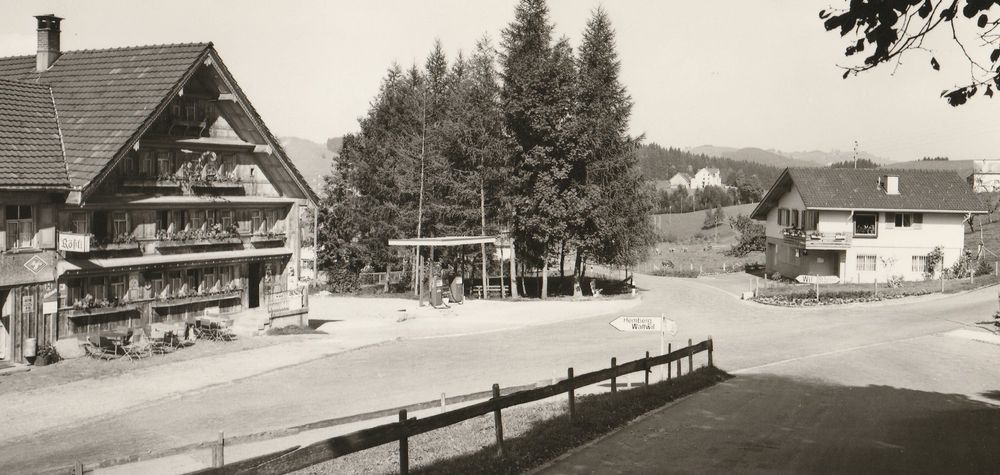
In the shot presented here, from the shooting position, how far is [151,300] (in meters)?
27.5

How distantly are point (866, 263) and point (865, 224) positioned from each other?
2759mm

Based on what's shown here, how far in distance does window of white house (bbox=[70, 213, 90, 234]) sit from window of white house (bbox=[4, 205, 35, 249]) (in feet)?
4.24

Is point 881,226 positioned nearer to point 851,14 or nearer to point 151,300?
point 151,300

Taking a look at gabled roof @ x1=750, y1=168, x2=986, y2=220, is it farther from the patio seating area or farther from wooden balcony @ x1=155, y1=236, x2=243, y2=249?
the patio seating area

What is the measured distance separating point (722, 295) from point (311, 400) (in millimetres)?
32368

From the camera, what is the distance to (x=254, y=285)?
32.3 m

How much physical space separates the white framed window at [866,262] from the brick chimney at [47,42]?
1847 inches

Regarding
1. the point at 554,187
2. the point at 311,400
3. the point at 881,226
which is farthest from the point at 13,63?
the point at 881,226

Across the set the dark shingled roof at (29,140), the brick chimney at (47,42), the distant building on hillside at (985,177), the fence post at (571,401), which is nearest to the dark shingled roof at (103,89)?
the brick chimney at (47,42)

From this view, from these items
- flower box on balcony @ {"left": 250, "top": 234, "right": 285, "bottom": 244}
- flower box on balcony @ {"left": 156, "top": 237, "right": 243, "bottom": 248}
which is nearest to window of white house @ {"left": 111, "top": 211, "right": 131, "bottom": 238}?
flower box on balcony @ {"left": 156, "top": 237, "right": 243, "bottom": 248}

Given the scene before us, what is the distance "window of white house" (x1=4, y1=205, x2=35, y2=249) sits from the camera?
2325 centimetres

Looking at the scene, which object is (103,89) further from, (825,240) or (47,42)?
(825,240)

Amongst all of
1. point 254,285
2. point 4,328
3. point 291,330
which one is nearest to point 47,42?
point 254,285

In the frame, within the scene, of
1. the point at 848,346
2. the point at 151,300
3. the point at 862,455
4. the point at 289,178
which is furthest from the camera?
the point at 289,178
